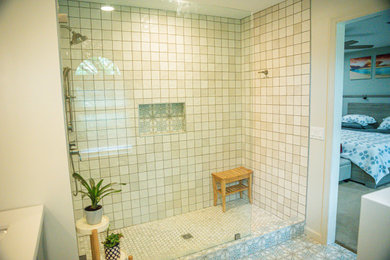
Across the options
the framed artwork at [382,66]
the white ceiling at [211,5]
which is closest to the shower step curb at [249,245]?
the white ceiling at [211,5]

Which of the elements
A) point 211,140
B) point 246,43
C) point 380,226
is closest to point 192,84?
point 211,140

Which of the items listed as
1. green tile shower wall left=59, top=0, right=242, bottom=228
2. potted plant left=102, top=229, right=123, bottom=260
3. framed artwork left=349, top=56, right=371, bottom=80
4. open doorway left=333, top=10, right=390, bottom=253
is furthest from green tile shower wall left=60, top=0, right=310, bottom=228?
framed artwork left=349, top=56, right=371, bottom=80

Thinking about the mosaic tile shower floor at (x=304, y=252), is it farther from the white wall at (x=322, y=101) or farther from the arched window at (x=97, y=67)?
the arched window at (x=97, y=67)

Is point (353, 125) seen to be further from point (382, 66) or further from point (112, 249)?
point (112, 249)

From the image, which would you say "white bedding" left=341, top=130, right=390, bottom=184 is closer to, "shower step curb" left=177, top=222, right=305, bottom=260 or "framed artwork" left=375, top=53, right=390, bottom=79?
"framed artwork" left=375, top=53, right=390, bottom=79

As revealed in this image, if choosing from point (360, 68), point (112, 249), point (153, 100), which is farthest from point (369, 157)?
point (112, 249)

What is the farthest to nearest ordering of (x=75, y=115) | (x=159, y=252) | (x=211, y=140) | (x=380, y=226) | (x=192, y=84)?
(x=211, y=140)
(x=192, y=84)
(x=159, y=252)
(x=75, y=115)
(x=380, y=226)

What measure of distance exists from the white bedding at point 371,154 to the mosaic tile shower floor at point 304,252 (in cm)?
199

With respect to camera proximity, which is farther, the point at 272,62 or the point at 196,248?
the point at 272,62

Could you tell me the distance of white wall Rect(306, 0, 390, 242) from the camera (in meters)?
2.19

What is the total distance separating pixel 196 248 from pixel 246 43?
2.19m

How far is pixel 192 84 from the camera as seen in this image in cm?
255

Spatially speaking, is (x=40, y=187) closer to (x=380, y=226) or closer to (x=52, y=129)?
(x=52, y=129)

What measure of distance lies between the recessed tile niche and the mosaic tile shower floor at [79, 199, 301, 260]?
3.01ft
